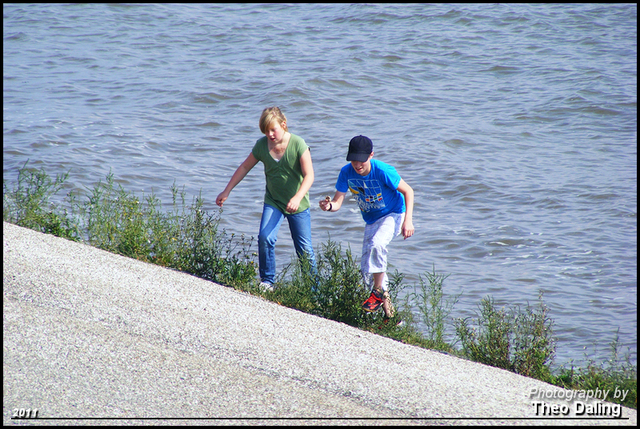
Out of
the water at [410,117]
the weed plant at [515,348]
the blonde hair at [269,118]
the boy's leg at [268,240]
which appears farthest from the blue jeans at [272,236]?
the water at [410,117]

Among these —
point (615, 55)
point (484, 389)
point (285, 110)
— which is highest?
point (615, 55)

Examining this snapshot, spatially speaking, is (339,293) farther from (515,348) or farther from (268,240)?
(515,348)

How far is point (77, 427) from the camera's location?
11.1 feet

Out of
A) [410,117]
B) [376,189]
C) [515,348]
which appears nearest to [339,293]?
[376,189]

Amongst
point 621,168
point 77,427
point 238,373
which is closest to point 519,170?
point 621,168

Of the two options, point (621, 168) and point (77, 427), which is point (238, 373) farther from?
point (621, 168)

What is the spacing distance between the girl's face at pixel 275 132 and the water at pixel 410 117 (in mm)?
2872

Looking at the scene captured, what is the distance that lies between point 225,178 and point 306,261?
5.75 metres

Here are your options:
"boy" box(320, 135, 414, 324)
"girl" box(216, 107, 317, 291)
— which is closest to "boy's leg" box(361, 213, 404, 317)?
"boy" box(320, 135, 414, 324)

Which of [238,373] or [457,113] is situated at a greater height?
[457,113]

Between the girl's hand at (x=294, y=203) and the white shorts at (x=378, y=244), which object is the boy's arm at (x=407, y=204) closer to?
the white shorts at (x=378, y=244)

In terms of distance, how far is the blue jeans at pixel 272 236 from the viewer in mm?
5980

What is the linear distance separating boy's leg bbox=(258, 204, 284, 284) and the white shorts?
912 millimetres

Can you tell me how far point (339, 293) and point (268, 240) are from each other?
93cm
